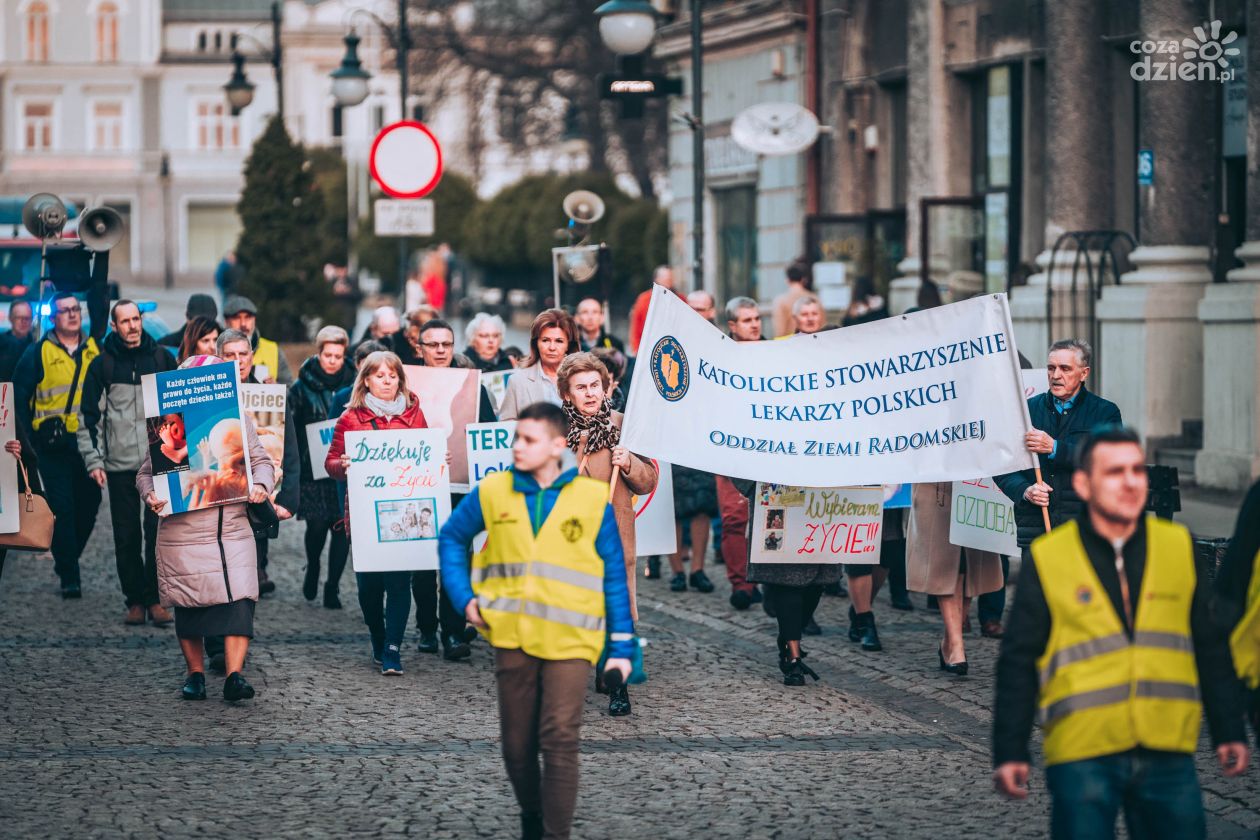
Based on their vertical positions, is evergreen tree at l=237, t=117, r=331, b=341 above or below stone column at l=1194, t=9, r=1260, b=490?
above

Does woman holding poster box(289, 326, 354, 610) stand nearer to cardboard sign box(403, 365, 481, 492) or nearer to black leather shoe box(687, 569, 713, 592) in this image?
cardboard sign box(403, 365, 481, 492)

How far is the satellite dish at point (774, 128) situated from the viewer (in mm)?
21406

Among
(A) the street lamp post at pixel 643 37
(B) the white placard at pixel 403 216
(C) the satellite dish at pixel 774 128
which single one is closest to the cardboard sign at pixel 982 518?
(A) the street lamp post at pixel 643 37

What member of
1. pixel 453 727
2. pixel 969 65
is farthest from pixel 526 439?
pixel 969 65

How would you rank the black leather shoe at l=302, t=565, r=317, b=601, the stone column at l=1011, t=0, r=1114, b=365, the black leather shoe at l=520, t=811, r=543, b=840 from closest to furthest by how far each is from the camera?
the black leather shoe at l=520, t=811, r=543, b=840 < the black leather shoe at l=302, t=565, r=317, b=601 < the stone column at l=1011, t=0, r=1114, b=365

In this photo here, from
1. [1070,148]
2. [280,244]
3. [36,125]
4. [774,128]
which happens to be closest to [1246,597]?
[1070,148]

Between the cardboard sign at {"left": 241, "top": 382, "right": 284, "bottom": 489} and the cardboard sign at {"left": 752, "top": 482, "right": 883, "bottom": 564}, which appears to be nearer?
the cardboard sign at {"left": 752, "top": 482, "right": 883, "bottom": 564}

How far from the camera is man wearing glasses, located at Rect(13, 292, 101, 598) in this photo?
41.6 feet

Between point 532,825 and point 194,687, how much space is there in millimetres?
3383

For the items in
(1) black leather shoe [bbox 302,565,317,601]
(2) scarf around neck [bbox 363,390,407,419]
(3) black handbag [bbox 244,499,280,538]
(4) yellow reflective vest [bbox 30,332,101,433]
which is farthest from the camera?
(4) yellow reflective vest [bbox 30,332,101,433]

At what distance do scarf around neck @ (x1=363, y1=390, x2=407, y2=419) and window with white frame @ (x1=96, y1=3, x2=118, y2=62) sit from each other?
269 ft

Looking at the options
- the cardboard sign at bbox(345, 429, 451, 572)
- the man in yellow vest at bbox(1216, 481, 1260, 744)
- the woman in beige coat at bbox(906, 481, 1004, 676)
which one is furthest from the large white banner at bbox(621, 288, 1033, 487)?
the man in yellow vest at bbox(1216, 481, 1260, 744)

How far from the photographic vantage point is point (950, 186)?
22125 mm

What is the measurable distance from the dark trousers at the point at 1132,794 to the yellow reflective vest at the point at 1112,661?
4 centimetres
